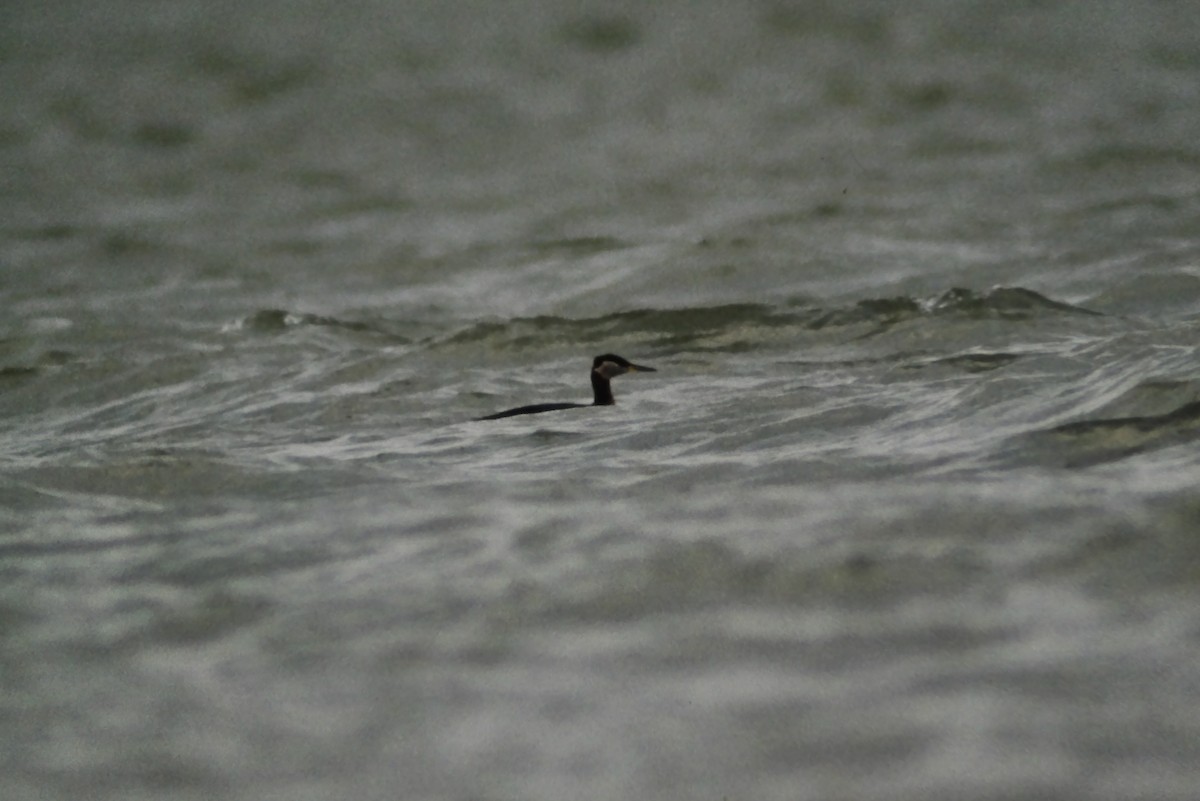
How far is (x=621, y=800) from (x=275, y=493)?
334cm

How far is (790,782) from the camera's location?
2.95 metres

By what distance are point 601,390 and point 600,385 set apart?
8cm

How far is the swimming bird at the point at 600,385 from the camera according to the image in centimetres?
973

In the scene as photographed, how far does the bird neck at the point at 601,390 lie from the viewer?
989 cm

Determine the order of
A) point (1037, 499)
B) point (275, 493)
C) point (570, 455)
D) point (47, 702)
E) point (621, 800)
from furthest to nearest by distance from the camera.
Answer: point (570, 455), point (275, 493), point (1037, 499), point (47, 702), point (621, 800)

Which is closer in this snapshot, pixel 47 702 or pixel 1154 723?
pixel 1154 723

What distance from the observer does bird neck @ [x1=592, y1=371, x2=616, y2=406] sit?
989cm

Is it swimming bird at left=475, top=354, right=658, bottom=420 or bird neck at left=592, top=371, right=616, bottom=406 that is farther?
bird neck at left=592, top=371, right=616, bottom=406

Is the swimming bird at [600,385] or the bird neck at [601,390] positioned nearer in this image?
the swimming bird at [600,385]

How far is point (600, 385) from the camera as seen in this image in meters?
10.3

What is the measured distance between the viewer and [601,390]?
10203mm

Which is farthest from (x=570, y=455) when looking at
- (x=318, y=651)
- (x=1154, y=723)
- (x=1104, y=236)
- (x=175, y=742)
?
(x=1104, y=236)

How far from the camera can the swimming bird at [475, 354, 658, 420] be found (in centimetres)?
973

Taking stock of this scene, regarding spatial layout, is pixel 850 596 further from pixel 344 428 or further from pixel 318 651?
pixel 344 428
